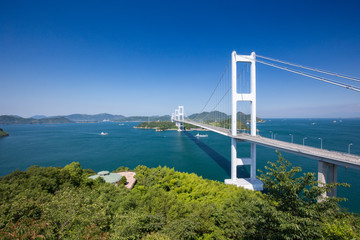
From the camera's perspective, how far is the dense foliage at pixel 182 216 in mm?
3016

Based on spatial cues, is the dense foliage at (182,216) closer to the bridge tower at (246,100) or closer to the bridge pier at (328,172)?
the bridge pier at (328,172)

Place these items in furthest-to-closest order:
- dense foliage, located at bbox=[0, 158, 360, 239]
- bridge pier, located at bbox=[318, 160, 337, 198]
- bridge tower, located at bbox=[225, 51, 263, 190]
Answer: bridge tower, located at bbox=[225, 51, 263, 190], bridge pier, located at bbox=[318, 160, 337, 198], dense foliage, located at bbox=[0, 158, 360, 239]

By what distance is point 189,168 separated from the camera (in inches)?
649

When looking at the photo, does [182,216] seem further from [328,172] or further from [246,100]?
[246,100]

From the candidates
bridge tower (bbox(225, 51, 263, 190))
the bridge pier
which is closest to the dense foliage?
the bridge pier

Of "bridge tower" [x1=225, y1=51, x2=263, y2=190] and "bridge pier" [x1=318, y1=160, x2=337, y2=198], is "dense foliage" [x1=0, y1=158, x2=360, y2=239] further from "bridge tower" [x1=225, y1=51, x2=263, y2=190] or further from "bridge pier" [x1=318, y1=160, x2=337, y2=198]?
"bridge tower" [x1=225, y1=51, x2=263, y2=190]

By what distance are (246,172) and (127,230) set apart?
45.4 ft

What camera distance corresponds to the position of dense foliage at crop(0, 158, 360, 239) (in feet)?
9.89

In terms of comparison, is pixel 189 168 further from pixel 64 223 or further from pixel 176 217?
pixel 64 223

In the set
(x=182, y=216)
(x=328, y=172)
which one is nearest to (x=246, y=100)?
(x=328, y=172)

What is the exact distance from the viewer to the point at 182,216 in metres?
5.54

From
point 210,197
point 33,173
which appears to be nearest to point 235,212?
point 210,197

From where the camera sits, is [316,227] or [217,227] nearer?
[316,227]

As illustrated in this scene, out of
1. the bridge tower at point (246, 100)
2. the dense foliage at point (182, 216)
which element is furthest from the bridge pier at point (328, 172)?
the bridge tower at point (246, 100)
